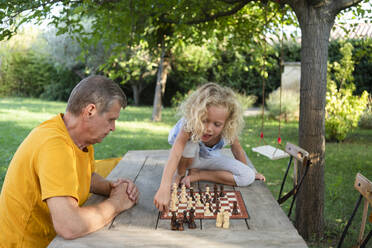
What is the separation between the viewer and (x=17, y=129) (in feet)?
31.8

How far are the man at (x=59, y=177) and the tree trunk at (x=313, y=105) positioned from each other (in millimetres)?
2168

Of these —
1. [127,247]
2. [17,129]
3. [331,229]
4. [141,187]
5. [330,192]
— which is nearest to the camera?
[127,247]

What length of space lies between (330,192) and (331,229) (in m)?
1.13

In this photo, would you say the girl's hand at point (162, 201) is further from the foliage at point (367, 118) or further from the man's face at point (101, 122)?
the foliage at point (367, 118)

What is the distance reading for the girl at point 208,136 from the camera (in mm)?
2742

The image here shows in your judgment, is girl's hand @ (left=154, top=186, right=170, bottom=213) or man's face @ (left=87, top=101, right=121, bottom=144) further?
girl's hand @ (left=154, top=186, right=170, bottom=213)

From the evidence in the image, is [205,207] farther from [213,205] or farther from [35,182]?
[35,182]

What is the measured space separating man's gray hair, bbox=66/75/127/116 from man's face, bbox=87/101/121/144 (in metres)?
0.02

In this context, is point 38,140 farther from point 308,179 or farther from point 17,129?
point 17,129

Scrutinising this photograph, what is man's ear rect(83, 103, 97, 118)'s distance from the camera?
1.98 metres

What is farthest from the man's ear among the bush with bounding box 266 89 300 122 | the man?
the bush with bounding box 266 89 300 122

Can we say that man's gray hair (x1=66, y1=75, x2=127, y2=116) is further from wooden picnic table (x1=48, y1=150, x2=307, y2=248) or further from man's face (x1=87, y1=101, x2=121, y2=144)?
wooden picnic table (x1=48, y1=150, x2=307, y2=248)

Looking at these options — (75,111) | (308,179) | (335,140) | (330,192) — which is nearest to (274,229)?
(75,111)

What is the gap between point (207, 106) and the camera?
9.23 ft
